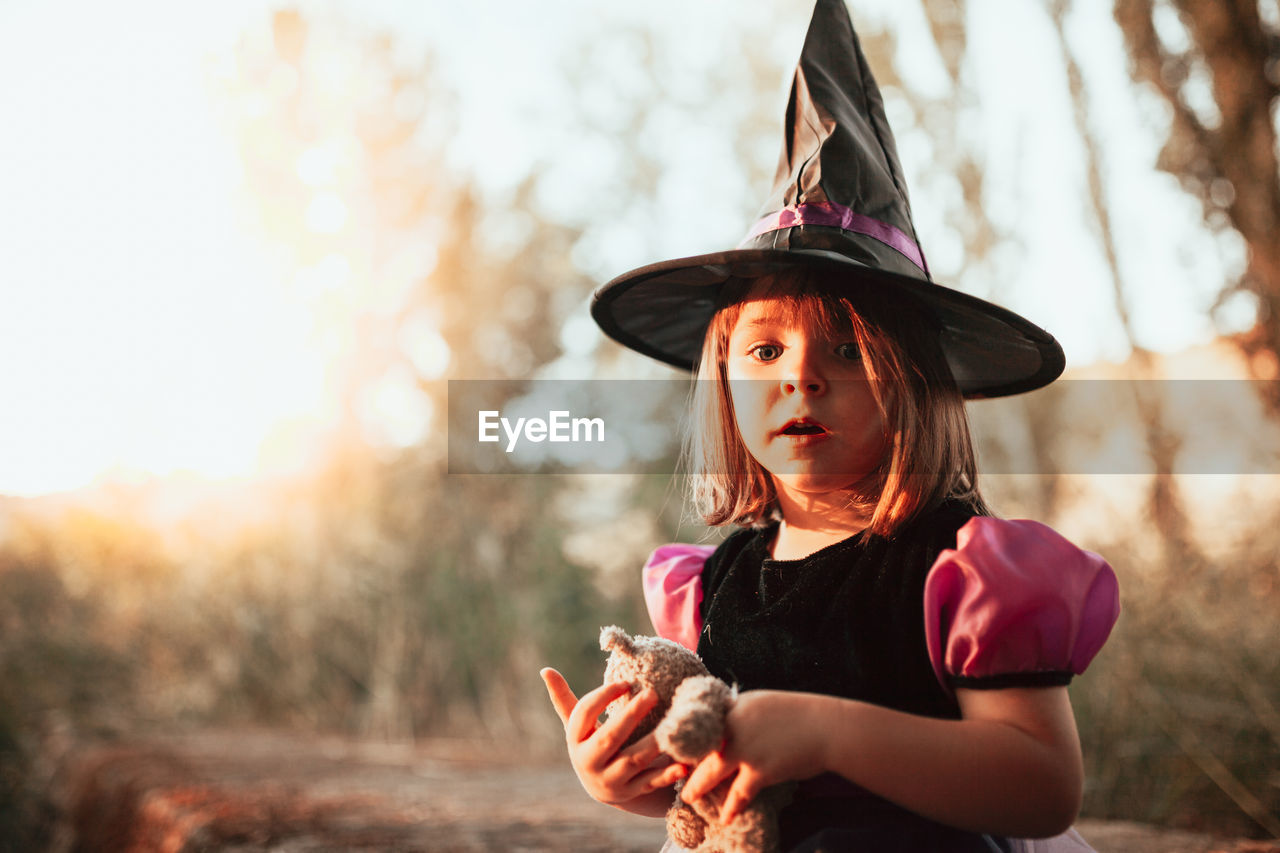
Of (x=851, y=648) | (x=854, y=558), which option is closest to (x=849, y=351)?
(x=854, y=558)

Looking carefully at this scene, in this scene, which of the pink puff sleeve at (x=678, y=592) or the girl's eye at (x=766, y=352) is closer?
the girl's eye at (x=766, y=352)

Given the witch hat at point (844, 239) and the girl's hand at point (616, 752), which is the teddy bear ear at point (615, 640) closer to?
the girl's hand at point (616, 752)

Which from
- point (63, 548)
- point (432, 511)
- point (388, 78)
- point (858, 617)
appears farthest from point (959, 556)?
point (63, 548)

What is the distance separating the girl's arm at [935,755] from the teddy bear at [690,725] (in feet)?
0.15

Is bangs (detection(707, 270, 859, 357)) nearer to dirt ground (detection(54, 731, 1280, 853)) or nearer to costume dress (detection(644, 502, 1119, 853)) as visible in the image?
costume dress (detection(644, 502, 1119, 853))

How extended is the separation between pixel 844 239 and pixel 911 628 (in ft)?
1.58

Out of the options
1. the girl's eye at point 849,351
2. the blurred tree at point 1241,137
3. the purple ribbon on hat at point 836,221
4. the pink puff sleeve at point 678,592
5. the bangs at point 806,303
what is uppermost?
the blurred tree at point 1241,137

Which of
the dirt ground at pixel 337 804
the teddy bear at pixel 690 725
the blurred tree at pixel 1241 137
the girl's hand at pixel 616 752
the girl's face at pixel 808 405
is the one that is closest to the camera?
the teddy bear at pixel 690 725

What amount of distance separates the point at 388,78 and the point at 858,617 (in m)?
4.95

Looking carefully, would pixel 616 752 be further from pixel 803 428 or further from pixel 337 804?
pixel 337 804

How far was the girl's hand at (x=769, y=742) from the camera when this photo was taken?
0.89m

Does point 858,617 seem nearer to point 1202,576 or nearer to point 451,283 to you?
point 1202,576

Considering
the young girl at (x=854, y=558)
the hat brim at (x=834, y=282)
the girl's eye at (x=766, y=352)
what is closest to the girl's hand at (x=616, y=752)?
the young girl at (x=854, y=558)

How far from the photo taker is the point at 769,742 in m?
0.89
